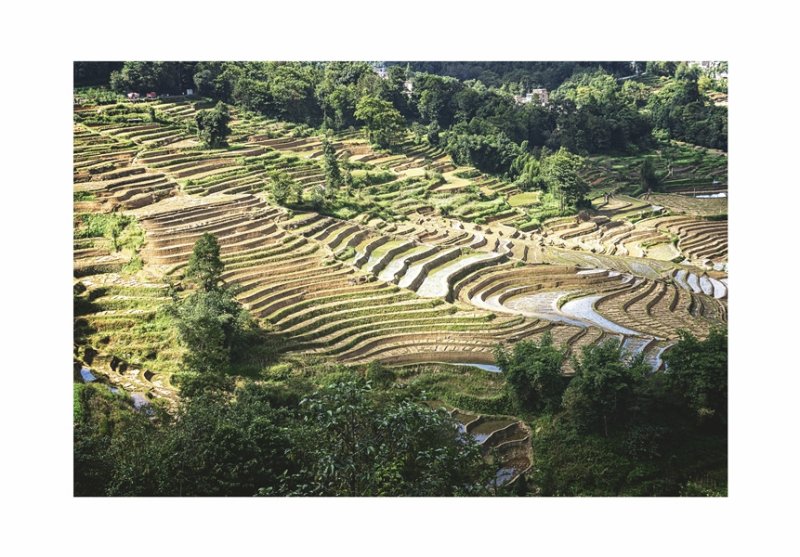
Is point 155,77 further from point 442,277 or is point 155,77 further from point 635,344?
point 635,344

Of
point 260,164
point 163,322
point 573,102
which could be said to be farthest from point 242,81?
point 573,102

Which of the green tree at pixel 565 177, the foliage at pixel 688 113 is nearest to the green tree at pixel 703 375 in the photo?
the foliage at pixel 688 113

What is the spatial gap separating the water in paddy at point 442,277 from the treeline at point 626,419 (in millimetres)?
1912

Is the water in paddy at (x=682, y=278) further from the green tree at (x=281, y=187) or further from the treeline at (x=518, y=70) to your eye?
the green tree at (x=281, y=187)

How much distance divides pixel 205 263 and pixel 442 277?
3506mm

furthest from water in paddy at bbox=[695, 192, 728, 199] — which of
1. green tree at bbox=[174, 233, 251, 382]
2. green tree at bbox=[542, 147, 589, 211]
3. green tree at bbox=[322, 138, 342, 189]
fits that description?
green tree at bbox=[174, 233, 251, 382]

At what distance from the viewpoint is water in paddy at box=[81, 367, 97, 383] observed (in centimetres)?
916

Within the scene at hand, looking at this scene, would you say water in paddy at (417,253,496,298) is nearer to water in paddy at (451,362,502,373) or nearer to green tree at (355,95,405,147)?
water in paddy at (451,362,502,373)

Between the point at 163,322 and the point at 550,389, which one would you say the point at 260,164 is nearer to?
the point at 163,322

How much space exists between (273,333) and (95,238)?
276 cm

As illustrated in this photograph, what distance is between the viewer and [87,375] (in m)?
9.23

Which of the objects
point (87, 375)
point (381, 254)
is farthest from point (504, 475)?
point (87, 375)

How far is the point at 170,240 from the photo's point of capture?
423 inches

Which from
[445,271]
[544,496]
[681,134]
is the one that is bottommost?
[544,496]
